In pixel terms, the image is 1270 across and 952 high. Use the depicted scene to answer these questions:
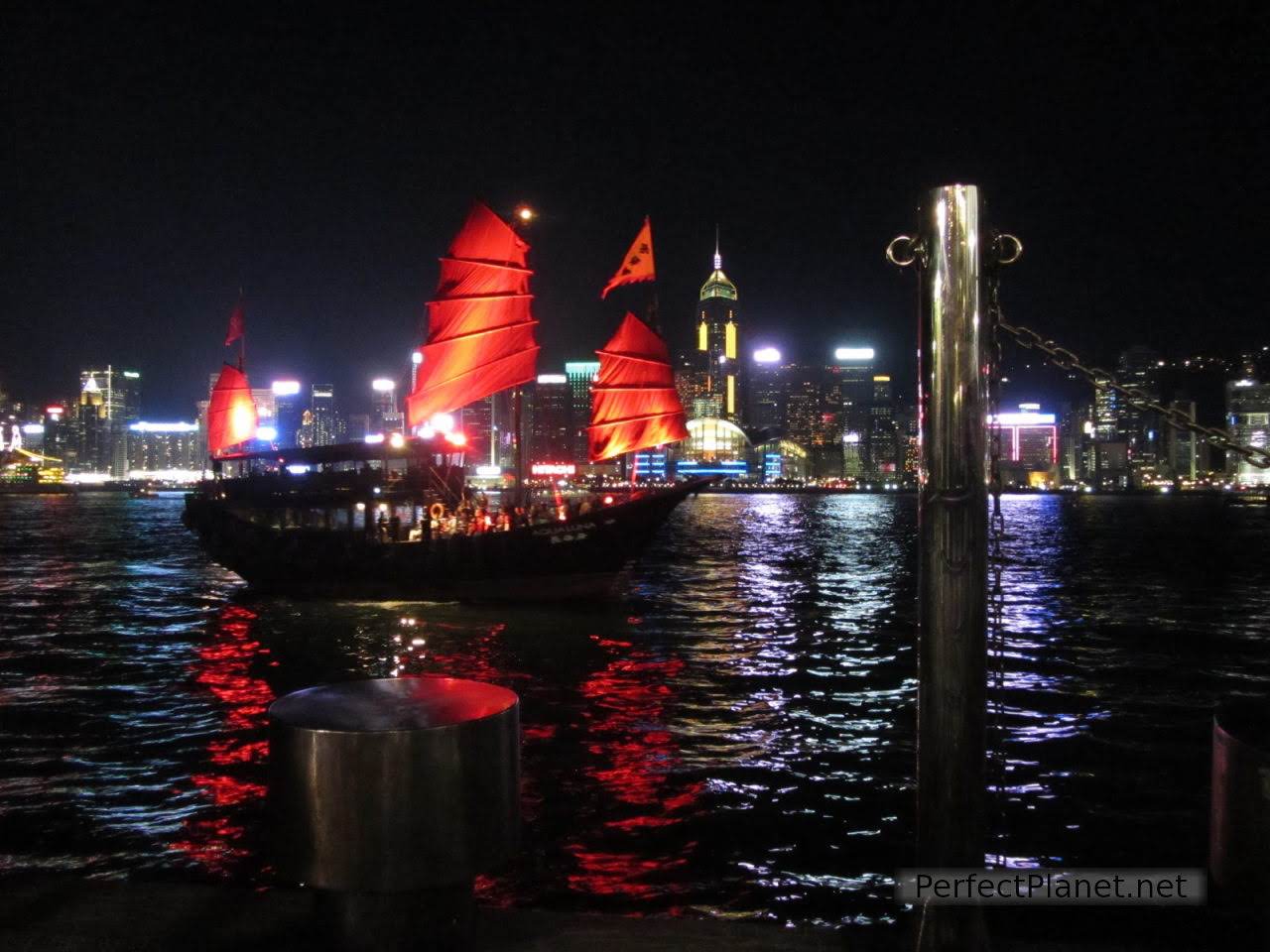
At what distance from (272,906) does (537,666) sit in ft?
43.5

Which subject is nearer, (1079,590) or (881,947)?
(881,947)

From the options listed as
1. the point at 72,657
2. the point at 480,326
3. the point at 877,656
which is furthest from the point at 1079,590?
the point at 72,657

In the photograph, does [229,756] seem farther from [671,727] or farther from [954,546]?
[954,546]

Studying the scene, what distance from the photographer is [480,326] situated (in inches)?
1540

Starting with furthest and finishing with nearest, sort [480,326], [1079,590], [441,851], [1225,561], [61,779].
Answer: [1225,561], [480,326], [1079,590], [61,779], [441,851]

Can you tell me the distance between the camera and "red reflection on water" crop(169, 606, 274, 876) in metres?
7.50

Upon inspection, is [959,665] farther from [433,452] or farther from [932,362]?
[433,452]

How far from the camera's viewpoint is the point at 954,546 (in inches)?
120

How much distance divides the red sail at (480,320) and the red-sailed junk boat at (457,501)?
0.06m

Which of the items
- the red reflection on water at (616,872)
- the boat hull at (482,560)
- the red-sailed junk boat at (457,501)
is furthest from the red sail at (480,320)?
the red reflection on water at (616,872)

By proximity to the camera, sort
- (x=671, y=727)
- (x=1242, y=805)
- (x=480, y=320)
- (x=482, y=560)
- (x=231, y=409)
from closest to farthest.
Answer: (x=1242, y=805) < (x=671, y=727) < (x=482, y=560) < (x=480, y=320) < (x=231, y=409)

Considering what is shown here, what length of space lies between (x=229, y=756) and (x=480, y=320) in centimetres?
3030

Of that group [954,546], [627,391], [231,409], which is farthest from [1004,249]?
[231,409]

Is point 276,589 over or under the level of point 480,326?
under
